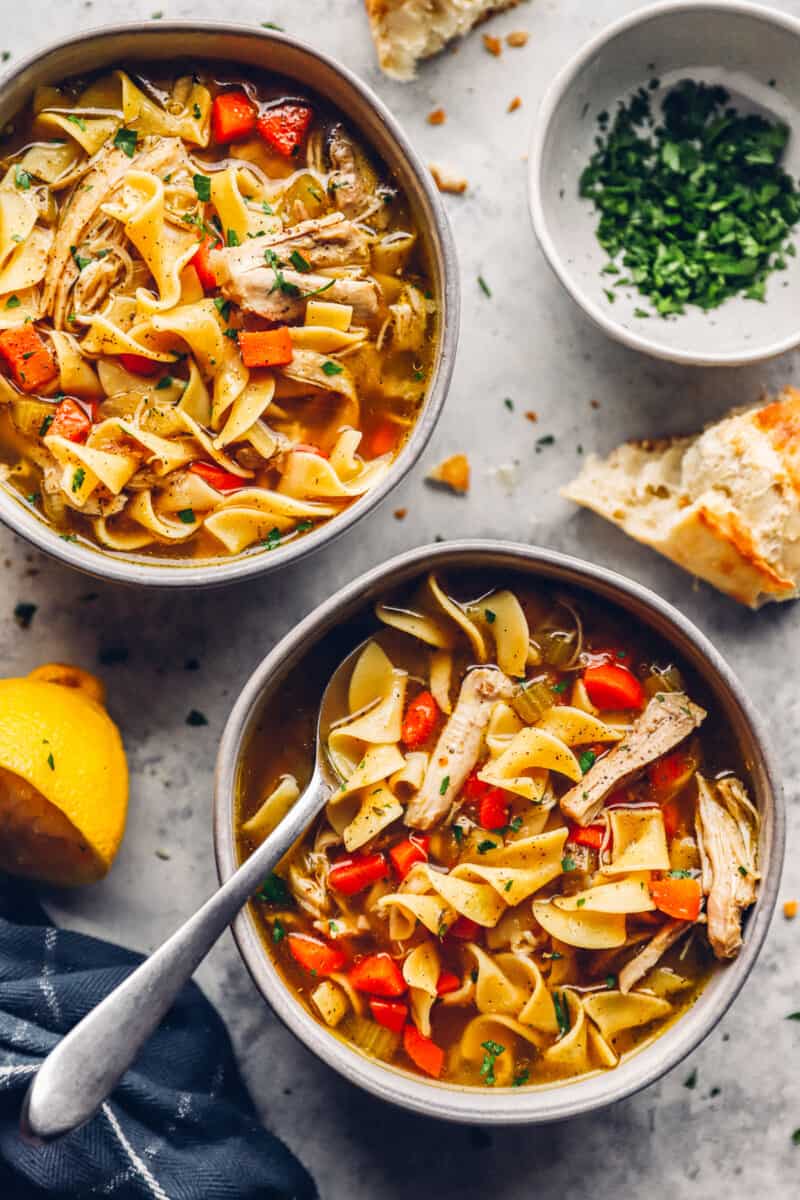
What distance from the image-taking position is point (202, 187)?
4402 mm

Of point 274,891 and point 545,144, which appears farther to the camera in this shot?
point 545,144

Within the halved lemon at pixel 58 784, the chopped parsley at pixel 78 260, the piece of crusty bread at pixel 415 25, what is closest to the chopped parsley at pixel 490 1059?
the halved lemon at pixel 58 784

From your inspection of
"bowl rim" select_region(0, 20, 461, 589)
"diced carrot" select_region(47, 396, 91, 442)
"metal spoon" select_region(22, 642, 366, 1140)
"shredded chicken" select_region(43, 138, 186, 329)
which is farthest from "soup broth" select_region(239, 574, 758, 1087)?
"shredded chicken" select_region(43, 138, 186, 329)

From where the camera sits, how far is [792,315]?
193 inches

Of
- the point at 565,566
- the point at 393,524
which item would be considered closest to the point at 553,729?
the point at 565,566

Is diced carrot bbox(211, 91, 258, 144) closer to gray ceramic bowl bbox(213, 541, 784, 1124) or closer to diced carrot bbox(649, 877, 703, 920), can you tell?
gray ceramic bowl bbox(213, 541, 784, 1124)

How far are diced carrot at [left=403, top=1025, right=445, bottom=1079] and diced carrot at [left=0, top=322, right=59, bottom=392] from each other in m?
2.68

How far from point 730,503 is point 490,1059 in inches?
87.0

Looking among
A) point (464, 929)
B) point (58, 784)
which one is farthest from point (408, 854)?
point (58, 784)

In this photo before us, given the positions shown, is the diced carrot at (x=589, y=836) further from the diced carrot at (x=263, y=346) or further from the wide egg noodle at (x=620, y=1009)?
the diced carrot at (x=263, y=346)

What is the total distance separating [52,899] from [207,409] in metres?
2.09

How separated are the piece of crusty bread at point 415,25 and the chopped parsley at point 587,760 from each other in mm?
2813

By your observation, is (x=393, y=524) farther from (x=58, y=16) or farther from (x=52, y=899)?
(x=58, y=16)

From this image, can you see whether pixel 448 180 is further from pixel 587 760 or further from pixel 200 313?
pixel 587 760
